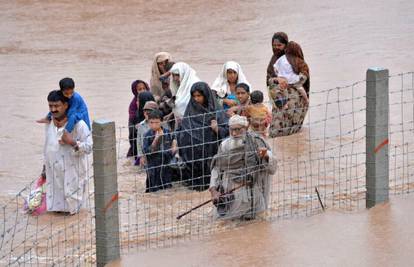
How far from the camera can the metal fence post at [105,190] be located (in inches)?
315

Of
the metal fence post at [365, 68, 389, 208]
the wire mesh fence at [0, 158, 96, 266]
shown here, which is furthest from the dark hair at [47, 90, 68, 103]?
the metal fence post at [365, 68, 389, 208]

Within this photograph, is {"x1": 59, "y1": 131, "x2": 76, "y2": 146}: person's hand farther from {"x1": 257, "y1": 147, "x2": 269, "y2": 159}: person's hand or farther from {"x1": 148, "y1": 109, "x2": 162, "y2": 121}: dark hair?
{"x1": 257, "y1": 147, "x2": 269, "y2": 159}: person's hand

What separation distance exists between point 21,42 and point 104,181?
15.6 m

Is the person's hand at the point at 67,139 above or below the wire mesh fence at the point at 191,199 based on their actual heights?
above

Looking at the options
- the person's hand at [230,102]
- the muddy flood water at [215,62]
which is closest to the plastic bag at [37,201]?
the muddy flood water at [215,62]

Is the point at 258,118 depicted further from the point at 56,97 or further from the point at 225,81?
the point at 225,81

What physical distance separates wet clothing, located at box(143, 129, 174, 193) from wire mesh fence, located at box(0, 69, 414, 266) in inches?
1.6

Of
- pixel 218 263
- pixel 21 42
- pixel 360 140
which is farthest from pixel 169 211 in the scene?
pixel 21 42

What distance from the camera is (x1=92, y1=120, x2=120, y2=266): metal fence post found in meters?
8.01

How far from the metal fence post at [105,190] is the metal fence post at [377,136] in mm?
2427

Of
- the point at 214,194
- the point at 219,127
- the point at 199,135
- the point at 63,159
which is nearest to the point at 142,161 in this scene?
the point at 199,135

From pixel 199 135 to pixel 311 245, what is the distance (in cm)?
281

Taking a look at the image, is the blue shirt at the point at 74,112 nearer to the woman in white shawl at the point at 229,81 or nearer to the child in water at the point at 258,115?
the child in water at the point at 258,115

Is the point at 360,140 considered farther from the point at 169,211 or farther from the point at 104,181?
the point at 104,181
